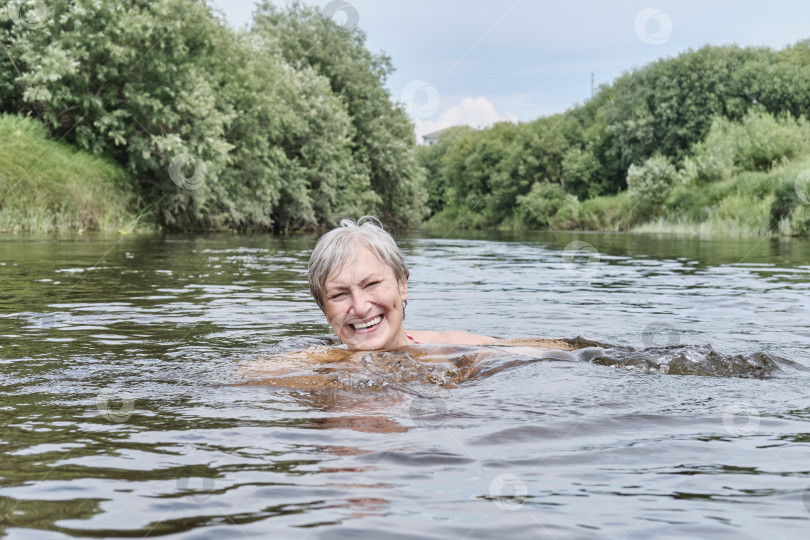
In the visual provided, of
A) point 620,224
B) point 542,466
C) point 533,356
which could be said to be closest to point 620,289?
point 533,356

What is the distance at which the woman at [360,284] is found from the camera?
4902 mm

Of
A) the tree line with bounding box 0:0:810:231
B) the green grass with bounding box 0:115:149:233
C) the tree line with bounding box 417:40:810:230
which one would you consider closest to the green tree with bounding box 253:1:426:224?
the tree line with bounding box 0:0:810:231

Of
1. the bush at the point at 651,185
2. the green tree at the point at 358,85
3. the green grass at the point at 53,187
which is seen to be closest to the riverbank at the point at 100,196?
the green grass at the point at 53,187

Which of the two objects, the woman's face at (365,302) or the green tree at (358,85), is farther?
the green tree at (358,85)

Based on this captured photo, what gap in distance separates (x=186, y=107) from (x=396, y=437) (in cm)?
2552

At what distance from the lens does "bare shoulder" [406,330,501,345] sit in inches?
227

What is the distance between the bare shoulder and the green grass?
1853cm

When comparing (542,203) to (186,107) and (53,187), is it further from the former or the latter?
(53,187)

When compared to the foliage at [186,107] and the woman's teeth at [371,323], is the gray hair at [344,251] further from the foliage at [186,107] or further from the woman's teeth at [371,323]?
the foliage at [186,107]

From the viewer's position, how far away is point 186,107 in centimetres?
2712

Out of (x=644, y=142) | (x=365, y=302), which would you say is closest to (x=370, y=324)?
(x=365, y=302)

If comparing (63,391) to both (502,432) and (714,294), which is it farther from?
(714,294)

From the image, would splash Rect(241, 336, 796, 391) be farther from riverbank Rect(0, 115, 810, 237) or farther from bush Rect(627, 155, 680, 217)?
Answer: bush Rect(627, 155, 680, 217)

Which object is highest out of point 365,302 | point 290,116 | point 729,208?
point 290,116
